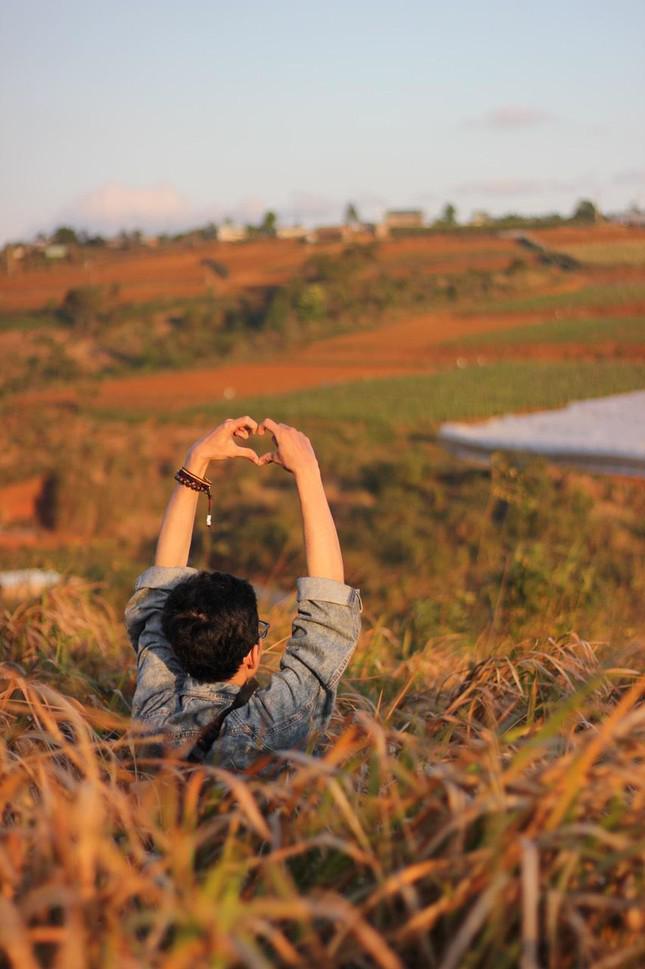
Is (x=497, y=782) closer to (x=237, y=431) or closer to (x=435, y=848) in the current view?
(x=435, y=848)

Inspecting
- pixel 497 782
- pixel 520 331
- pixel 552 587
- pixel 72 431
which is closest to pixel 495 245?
pixel 520 331

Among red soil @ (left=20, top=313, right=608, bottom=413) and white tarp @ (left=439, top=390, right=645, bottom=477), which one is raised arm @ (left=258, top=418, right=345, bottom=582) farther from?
red soil @ (left=20, top=313, right=608, bottom=413)

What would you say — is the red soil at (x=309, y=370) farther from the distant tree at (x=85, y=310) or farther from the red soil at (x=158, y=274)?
the red soil at (x=158, y=274)

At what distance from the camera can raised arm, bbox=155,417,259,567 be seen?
2.71 metres

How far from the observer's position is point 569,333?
154 ft

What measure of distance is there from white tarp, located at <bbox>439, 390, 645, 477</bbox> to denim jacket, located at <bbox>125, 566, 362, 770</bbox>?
2293 centimetres

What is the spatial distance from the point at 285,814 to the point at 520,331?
4902cm

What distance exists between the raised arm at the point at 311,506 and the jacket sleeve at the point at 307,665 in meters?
0.04

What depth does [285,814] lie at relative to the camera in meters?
1.86

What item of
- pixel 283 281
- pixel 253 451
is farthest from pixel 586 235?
pixel 253 451

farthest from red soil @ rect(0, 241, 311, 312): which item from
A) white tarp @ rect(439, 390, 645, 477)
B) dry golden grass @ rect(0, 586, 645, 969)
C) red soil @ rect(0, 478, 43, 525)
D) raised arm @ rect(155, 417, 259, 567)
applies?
dry golden grass @ rect(0, 586, 645, 969)

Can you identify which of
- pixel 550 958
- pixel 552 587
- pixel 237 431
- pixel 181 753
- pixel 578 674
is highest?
pixel 237 431

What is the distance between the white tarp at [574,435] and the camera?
25453 mm

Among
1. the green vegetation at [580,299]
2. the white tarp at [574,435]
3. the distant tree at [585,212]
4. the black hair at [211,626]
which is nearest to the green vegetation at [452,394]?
the white tarp at [574,435]
